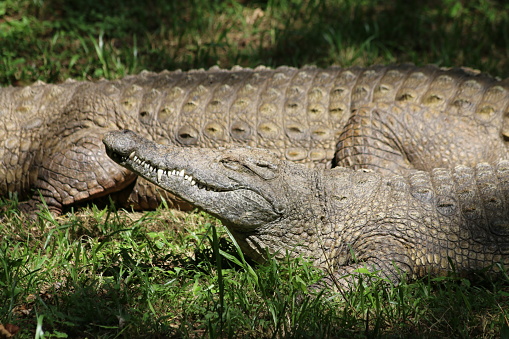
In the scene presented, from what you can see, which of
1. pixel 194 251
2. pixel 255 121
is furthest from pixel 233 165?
pixel 255 121

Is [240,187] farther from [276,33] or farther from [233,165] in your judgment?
[276,33]

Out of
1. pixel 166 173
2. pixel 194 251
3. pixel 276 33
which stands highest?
pixel 276 33

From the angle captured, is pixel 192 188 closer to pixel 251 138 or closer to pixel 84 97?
pixel 251 138

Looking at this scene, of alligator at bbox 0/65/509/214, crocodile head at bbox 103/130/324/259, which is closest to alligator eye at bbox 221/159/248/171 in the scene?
crocodile head at bbox 103/130/324/259

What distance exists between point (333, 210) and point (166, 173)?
45.1 inches

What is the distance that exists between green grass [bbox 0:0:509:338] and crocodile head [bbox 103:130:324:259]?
0.71 feet

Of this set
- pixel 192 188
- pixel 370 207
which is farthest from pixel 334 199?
pixel 192 188

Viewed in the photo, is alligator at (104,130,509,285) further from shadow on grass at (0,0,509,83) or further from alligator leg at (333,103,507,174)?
shadow on grass at (0,0,509,83)

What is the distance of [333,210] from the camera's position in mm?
4090

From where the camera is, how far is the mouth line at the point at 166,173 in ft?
12.6

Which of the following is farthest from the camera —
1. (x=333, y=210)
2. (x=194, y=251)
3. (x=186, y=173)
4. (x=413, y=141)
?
(x=413, y=141)

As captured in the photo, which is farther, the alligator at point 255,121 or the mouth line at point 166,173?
the alligator at point 255,121

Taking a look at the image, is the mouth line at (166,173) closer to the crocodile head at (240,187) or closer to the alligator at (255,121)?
the crocodile head at (240,187)

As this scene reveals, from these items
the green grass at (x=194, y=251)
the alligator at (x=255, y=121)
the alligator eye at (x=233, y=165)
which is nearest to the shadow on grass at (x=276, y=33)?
the green grass at (x=194, y=251)
